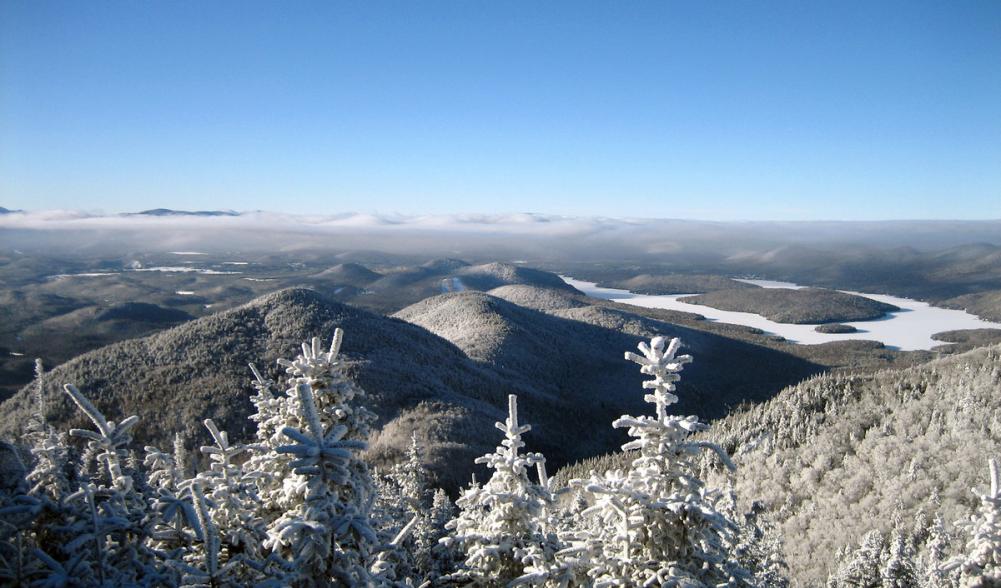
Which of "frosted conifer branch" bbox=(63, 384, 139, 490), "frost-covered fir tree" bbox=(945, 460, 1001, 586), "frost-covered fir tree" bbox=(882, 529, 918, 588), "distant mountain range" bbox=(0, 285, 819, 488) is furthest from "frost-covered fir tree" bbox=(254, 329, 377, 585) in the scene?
"distant mountain range" bbox=(0, 285, 819, 488)

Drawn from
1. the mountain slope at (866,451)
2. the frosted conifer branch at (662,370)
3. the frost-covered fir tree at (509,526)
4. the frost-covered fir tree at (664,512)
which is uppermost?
the frosted conifer branch at (662,370)

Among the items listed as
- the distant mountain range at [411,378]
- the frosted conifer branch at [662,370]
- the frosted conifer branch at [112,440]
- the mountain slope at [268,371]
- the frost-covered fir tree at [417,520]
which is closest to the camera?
the frosted conifer branch at [112,440]

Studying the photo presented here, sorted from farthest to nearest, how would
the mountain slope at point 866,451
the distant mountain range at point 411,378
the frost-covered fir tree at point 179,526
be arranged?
1. the distant mountain range at point 411,378
2. the mountain slope at point 866,451
3. the frost-covered fir tree at point 179,526

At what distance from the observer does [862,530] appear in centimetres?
4628

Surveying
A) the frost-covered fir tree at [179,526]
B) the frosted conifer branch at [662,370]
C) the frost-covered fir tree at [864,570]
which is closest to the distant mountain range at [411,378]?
the frost-covered fir tree at [864,570]

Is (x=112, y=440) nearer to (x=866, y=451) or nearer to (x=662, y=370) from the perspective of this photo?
(x=662, y=370)

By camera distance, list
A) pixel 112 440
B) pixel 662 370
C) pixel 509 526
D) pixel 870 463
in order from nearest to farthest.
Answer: pixel 112 440
pixel 662 370
pixel 509 526
pixel 870 463

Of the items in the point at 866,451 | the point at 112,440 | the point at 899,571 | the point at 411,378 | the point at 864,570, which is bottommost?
the point at 411,378

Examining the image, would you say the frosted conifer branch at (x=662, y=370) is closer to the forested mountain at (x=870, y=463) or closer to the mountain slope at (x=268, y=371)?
the forested mountain at (x=870, y=463)

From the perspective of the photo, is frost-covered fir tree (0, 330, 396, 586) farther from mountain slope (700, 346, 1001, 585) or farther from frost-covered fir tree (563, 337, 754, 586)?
mountain slope (700, 346, 1001, 585)

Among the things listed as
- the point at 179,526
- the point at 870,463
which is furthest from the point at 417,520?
the point at 870,463

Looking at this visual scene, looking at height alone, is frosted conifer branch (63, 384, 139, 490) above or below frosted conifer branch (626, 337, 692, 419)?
below

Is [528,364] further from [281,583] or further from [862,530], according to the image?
[281,583]

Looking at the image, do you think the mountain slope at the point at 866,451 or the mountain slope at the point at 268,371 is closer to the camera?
the mountain slope at the point at 866,451
